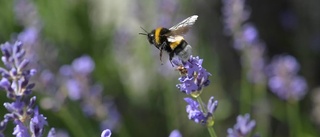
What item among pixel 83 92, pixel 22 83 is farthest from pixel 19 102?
pixel 83 92

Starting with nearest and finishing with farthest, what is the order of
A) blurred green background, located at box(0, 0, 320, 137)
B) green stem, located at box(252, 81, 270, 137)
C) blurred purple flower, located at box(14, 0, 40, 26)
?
blurred purple flower, located at box(14, 0, 40, 26) → green stem, located at box(252, 81, 270, 137) → blurred green background, located at box(0, 0, 320, 137)

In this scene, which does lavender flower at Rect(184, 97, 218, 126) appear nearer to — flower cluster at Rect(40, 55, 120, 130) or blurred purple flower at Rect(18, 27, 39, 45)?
flower cluster at Rect(40, 55, 120, 130)

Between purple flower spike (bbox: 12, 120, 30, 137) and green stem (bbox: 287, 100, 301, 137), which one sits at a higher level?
green stem (bbox: 287, 100, 301, 137)

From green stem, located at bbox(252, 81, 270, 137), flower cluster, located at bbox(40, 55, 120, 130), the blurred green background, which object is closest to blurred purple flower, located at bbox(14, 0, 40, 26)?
flower cluster, located at bbox(40, 55, 120, 130)

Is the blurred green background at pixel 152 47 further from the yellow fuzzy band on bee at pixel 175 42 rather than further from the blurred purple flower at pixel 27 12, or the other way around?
the yellow fuzzy band on bee at pixel 175 42

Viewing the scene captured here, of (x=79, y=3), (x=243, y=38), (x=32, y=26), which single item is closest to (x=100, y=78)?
(x=79, y=3)

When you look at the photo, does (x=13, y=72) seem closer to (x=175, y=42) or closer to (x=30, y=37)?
(x=175, y=42)
